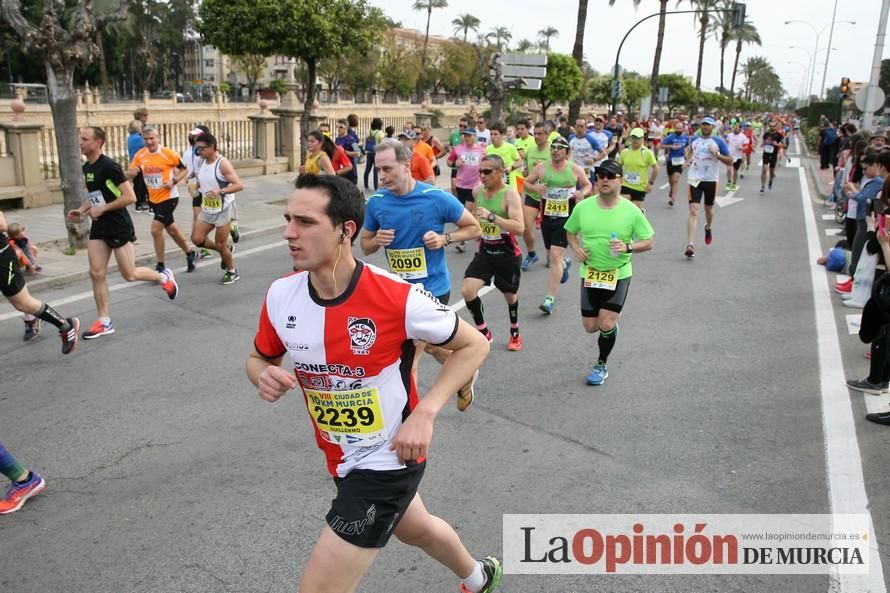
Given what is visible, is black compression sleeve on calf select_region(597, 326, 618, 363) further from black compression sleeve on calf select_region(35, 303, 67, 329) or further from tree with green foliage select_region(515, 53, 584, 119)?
tree with green foliage select_region(515, 53, 584, 119)

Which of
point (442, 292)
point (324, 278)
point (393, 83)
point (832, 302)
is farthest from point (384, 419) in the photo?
point (393, 83)

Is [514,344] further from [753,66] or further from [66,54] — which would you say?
[753,66]

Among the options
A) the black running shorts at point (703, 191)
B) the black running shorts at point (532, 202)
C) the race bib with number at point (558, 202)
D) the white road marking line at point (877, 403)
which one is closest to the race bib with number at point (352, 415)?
the white road marking line at point (877, 403)

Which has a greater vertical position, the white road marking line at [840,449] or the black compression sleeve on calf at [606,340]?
the black compression sleeve on calf at [606,340]

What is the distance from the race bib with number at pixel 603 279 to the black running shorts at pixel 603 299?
0.04 meters

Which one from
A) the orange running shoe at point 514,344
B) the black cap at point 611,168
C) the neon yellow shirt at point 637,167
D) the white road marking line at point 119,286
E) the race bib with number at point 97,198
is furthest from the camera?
the neon yellow shirt at point 637,167

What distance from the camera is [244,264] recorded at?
1070 cm

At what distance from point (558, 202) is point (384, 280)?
6.88m

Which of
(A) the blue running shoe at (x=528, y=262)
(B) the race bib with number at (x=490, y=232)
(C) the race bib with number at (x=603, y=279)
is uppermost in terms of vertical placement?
(B) the race bib with number at (x=490, y=232)

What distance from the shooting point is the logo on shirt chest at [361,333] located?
2.52m

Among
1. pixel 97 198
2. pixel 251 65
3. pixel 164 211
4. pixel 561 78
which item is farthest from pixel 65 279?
pixel 251 65

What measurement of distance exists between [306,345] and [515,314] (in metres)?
4.63

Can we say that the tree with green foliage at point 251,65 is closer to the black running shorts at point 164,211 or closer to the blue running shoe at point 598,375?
the black running shorts at point 164,211

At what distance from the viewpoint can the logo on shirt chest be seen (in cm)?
252
